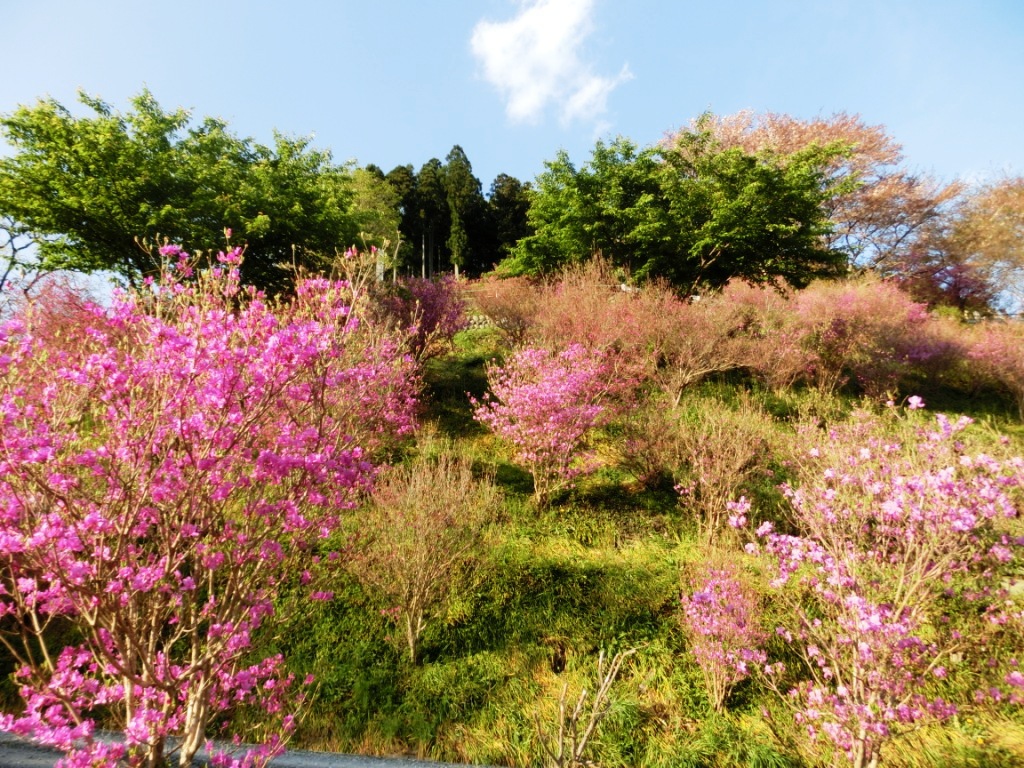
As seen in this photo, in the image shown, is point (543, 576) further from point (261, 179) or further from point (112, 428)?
point (261, 179)

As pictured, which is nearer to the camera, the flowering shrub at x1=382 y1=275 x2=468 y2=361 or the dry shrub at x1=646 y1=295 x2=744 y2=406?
the dry shrub at x1=646 y1=295 x2=744 y2=406

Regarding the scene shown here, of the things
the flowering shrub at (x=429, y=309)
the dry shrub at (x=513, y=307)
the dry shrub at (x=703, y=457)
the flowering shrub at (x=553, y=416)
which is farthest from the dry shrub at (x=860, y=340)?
the flowering shrub at (x=429, y=309)

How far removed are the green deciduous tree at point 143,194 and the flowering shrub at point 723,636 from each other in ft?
37.8

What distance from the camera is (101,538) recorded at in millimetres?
2156

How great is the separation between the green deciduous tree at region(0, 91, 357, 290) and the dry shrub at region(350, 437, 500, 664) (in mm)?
8600

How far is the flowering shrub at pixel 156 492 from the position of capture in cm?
221

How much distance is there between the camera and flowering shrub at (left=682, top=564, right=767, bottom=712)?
412cm

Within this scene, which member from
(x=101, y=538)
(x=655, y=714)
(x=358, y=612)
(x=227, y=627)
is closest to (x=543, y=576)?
(x=655, y=714)

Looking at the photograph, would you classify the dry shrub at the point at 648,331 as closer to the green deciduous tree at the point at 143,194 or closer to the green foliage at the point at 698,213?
the green foliage at the point at 698,213

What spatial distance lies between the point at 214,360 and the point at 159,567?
4.19ft

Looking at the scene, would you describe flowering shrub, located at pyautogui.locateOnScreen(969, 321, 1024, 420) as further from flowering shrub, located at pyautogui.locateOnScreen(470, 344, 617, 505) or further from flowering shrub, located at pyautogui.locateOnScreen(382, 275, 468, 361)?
flowering shrub, located at pyautogui.locateOnScreen(382, 275, 468, 361)

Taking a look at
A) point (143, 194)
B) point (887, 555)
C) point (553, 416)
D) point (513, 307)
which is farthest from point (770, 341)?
point (143, 194)

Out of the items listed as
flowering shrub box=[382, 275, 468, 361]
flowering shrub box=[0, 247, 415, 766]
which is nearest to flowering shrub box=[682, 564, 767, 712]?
flowering shrub box=[0, 247, 415, 766]

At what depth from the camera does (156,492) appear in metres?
2.41
